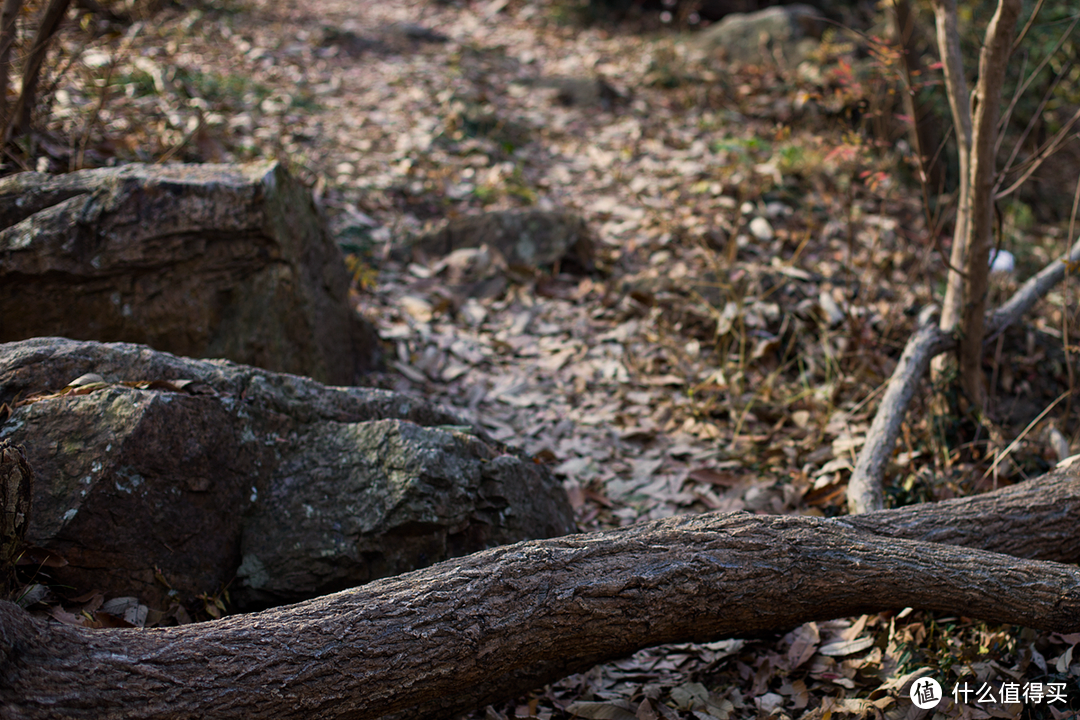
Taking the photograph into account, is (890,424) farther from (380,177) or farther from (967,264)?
(380,177)

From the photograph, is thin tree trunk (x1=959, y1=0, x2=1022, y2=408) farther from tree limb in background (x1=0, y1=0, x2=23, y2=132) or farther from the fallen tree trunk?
tree limb in background (x1=0, y1=0, x2=23, y2=132)

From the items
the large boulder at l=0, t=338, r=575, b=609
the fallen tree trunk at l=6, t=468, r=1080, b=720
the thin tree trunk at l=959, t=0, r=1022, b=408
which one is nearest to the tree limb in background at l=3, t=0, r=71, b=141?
the large boulder at l=0, t=338, r=575, b=609

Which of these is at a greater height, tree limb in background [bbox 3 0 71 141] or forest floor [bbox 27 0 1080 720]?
tree limb in background [bbox 3 0 71 141]

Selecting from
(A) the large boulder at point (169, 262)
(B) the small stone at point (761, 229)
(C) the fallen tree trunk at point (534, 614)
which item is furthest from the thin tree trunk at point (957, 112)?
(A) the large boulder at point (169, 262)

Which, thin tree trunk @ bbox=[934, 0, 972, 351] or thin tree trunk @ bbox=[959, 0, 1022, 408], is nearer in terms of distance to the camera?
thin tree trunk @ bbox=[959, 0, 1022, 408]

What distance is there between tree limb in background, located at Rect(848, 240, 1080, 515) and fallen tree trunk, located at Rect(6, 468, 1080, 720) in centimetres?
29

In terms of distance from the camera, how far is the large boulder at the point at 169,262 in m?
2.68

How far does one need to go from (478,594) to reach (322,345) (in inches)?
73.6

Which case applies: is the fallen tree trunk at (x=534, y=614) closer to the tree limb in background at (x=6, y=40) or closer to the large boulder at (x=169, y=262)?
the large boulder at (x=169, y=262)

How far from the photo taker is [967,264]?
2.91m

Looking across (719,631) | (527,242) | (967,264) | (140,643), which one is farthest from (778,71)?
(140,643)

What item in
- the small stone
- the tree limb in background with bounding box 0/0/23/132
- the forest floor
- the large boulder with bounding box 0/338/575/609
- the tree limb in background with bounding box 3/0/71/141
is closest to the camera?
the large boulder with bounding box 0/338/575/609

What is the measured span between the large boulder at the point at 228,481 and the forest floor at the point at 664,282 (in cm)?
61

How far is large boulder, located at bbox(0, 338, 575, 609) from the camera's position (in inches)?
73.8
